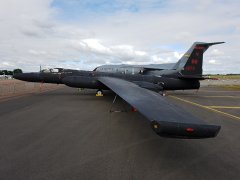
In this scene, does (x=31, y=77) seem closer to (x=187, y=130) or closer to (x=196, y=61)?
(x=196, y=61)

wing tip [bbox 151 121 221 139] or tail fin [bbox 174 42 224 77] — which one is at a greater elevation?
tail fin [bbox 174 42 224 77]

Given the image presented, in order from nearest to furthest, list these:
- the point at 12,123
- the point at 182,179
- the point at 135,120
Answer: the point at 182,179 < the point at 12,123 < the point at 135,120

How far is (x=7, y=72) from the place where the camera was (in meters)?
161

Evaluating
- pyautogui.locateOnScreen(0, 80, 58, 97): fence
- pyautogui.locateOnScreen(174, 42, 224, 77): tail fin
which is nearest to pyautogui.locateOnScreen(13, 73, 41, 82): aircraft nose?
pyautogui.locateOnScreen(0, 80, 58, 97): fence

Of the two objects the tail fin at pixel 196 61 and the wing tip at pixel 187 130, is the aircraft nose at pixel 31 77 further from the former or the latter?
the wing tip at pixel 187 130

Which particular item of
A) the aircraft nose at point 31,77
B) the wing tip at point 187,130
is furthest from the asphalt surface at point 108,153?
the aircraft nose at point 31,77

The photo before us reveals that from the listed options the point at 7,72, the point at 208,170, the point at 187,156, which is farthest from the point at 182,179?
the point at 7,72

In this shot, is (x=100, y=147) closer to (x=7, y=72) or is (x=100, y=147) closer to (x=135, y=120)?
(x=135, y=120)

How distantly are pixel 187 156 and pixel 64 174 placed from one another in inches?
115

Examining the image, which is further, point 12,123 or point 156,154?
point 12,123

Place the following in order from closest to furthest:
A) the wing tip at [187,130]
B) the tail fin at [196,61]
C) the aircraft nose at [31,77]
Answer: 1. the wing tip at [187,130]
2. the aircraft nose at [31,77]
3. the tail fin at [196,61]

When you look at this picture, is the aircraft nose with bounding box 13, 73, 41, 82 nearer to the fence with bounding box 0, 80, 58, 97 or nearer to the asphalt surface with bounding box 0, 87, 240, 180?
the fence with bounding box 0, 80, 58, 97

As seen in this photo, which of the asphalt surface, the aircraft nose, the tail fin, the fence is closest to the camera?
the asphalt surface

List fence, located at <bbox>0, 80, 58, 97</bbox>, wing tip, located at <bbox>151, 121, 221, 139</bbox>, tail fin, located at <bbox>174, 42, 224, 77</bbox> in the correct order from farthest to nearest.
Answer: fence, located at <bbox>0, 80, 58, 97</bbox> → tail fin, located at <bbox>174, 42, 224, 77</bbox> → wing tip, located at <bbox>151, 121, 221, 139</bbox>
